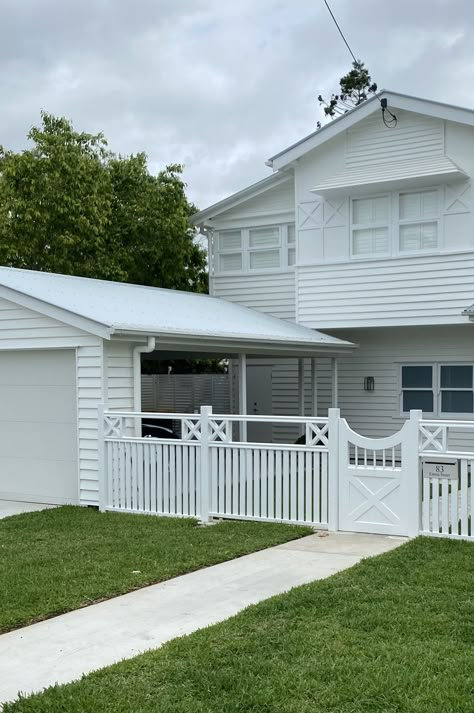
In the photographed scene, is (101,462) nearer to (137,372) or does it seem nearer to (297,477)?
(137,372)

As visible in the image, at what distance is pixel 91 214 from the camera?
69.5ft

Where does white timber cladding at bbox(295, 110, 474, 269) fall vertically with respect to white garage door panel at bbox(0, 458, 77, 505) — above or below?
above

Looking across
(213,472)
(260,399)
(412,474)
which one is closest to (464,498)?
(412,474)

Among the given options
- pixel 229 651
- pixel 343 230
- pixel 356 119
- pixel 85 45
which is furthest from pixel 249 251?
pixel 229 651

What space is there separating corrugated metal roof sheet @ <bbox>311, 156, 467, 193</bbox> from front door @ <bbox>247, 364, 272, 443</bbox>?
4.94m

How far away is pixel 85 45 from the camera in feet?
56.0

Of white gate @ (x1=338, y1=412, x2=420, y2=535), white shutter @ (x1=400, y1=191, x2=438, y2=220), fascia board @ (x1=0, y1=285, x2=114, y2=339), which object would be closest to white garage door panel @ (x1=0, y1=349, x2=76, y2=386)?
fascia board @ (x1=0, y1=285, x2=114, y2=339)

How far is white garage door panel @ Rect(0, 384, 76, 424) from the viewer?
11000 millimetres

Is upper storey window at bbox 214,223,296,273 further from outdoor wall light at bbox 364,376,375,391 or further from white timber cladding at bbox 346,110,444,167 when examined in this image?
outdoor wall light at bbox 364,376,375,391

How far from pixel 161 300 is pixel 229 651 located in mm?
9793

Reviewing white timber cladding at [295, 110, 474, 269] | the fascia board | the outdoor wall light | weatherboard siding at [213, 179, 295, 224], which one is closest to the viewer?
the fascia board

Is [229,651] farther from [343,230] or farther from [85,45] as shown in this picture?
[85,45]

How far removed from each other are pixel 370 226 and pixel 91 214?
877cm

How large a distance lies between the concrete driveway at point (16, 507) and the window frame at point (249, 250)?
8.15m
